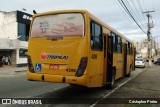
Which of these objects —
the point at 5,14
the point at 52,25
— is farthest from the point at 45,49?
the point at 5,14

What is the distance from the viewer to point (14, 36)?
41.6 m

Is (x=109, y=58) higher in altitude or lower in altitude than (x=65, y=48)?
lower

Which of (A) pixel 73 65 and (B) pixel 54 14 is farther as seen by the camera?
(B) pixel 54 14

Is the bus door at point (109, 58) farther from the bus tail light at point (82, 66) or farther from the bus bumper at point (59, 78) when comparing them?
the bus bumper at point (59, 78)

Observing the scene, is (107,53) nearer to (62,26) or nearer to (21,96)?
(62,26)

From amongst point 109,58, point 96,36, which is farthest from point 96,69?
point 109,58

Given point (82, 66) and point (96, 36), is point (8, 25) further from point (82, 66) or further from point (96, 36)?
point (82, 66)

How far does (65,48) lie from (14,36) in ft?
105

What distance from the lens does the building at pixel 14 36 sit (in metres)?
39.8

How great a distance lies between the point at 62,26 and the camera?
11.1 meters

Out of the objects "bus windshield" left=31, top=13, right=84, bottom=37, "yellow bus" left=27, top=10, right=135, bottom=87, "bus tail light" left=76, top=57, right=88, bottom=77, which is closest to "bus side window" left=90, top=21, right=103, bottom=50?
"yellow bus" left=27, top=10, right=135, bottom=87

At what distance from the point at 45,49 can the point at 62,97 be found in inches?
83.9

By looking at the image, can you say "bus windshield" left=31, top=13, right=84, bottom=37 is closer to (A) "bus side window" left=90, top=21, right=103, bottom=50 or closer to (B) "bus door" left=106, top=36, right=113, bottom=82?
(A) "bus side window" left=90, top=21, right=103, bottom=50

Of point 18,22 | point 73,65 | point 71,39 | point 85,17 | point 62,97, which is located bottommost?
point 62,97
